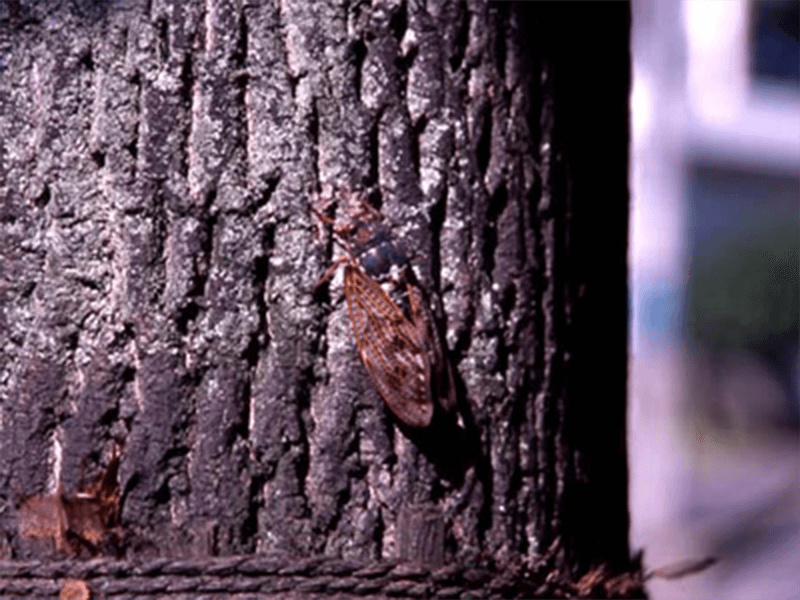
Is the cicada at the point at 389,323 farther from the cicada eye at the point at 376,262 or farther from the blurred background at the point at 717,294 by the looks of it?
the blurred background at the point at 717,294

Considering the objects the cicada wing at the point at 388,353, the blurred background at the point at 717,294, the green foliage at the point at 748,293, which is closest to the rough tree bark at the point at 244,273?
the cicada wing at the point at 388,353

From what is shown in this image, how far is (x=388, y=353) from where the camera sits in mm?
1109

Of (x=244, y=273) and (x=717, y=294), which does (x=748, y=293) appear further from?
(x=244, y=273)

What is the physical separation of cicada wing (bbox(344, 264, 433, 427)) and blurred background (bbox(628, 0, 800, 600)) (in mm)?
4418

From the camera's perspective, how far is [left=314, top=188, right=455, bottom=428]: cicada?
111 centimetres

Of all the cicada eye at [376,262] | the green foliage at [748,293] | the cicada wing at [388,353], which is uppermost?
the green foliage at [748,293]

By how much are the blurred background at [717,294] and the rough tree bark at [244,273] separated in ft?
14.4

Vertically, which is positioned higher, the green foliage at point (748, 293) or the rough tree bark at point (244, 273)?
the green foliage at point (748, 293)

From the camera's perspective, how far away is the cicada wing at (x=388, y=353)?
3.64ft

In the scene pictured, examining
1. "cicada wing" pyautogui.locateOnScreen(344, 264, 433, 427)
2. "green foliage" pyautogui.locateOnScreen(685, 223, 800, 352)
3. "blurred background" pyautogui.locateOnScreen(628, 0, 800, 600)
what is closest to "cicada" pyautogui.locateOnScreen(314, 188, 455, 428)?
"cicada wing" pyautogui.locateOnScreen(344, 264, 433, 427)

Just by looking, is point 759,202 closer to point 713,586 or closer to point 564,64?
point 713,586

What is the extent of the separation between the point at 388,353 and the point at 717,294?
26.5ft

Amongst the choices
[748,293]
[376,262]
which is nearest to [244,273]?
[376,262]

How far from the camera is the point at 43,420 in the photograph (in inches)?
43.9
